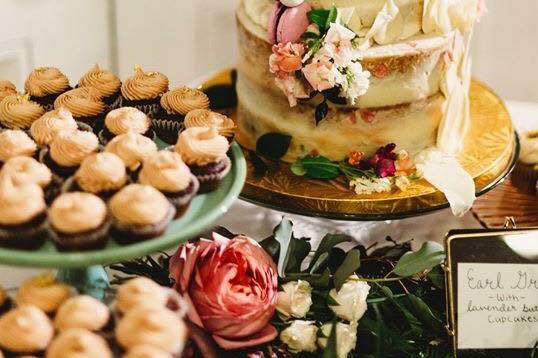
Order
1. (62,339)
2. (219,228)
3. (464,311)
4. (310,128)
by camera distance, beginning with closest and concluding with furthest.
Result: (62,339), (464,311), (219,228), (310,128)

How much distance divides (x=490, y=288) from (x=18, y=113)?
686mm

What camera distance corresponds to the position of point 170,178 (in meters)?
0.86

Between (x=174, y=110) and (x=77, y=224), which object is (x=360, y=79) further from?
(x=77, y=224)

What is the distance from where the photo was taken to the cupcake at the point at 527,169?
1503mm

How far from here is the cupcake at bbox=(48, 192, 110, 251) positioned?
2.61 ft

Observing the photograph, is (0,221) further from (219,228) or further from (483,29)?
(483,29)

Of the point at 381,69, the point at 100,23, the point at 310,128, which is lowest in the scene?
the point at 100,23

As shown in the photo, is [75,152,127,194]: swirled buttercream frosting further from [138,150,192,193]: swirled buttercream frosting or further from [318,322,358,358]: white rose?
[318,322,358,358]: white rose

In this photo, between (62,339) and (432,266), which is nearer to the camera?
(62,339)

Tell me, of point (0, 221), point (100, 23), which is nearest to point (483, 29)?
point (100, 23)

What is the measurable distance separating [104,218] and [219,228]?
15.2 inches

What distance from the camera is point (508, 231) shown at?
3.60 ft

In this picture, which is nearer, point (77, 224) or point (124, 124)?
point (77, 224)

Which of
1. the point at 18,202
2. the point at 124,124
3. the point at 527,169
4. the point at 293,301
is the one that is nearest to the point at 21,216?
the point at 18,202
